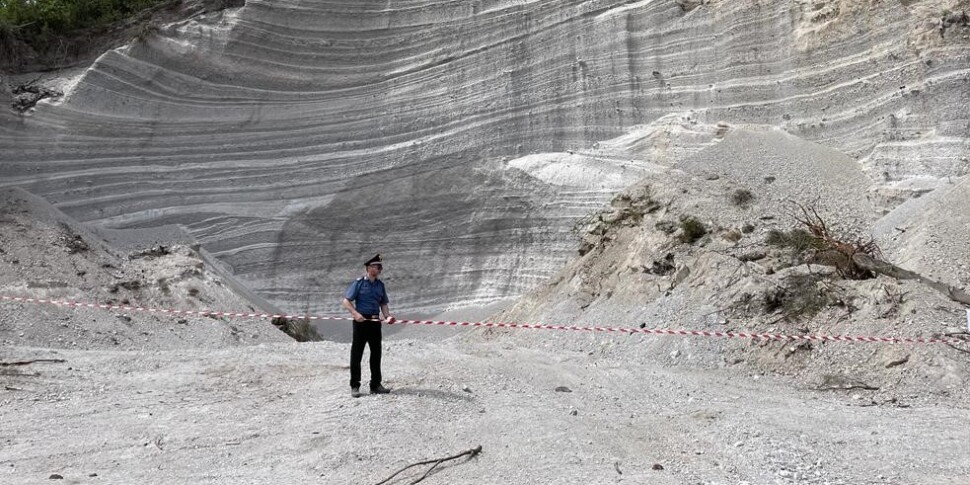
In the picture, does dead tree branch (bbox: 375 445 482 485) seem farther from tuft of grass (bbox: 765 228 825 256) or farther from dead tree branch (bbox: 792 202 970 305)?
tuft of grass (bbox: 765 228 825 256)

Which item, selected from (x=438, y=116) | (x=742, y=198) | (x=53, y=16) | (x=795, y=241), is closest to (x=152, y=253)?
(x=438, y=116)

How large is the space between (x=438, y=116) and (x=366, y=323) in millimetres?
13538

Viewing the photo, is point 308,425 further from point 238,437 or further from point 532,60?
point 532,60

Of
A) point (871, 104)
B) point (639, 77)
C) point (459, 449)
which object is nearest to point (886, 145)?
point (871, 104)

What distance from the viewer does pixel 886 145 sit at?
16328mm

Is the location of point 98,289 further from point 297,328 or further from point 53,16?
point 53,16

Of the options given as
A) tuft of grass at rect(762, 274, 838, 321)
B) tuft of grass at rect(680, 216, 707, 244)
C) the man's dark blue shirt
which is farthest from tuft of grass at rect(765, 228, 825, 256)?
the man's dark blue shirt

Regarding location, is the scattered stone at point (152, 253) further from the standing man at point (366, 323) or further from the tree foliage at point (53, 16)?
the standing man at point (366, 323)

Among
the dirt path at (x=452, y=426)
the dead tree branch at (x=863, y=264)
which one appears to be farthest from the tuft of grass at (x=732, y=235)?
the dirt path at (x=452, y=426)

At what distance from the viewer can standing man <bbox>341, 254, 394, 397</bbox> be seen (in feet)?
25.7

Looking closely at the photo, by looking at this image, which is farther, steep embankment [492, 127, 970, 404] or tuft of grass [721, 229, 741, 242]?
tuft of grass [721, 229, 741, 242]

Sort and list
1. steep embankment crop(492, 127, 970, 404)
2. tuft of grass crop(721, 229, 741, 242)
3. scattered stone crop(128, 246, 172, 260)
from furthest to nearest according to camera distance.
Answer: scattered stone crop(128, 246, 172, 260) < tuft of grass crop(721, 229, 741, 242) < steep embankment crop(492, 127, 970, 404)

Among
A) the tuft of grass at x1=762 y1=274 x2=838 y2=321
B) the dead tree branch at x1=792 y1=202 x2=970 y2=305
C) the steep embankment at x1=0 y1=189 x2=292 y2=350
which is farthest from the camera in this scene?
the steep embankment at x1=0 y1=189 x2=292 y2=350

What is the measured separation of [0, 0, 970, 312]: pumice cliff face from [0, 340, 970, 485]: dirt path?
366 inches
